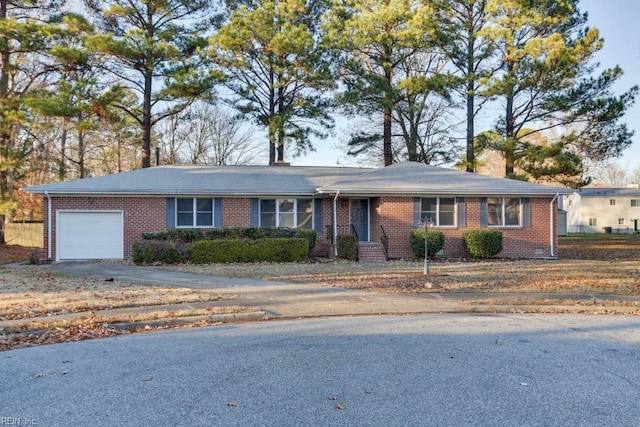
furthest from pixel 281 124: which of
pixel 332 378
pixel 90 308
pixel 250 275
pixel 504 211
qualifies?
pixel 332 378

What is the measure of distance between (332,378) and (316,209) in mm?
16623

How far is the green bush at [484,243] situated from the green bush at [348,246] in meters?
4.52

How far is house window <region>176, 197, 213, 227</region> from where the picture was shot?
67.4 feet

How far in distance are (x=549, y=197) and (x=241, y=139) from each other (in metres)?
25.9

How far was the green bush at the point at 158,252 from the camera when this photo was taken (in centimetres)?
1783

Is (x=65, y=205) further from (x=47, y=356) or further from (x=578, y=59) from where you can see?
(x=578, y=59)

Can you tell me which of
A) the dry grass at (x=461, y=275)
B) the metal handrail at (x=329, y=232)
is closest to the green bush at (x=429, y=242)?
the dry grass at (x=461, y=275)

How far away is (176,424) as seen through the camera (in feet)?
13.0

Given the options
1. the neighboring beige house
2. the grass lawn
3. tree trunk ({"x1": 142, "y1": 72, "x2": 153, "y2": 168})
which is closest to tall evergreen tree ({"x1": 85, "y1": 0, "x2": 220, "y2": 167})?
tree trunk ({"x1": 142, "y1": 72, "x2": 153, "y2": 168})

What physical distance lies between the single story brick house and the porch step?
0.04 metres

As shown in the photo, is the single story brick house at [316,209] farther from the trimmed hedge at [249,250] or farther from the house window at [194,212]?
the trimmed hedge at [249,250]

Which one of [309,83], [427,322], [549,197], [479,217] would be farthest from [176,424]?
[309,83]

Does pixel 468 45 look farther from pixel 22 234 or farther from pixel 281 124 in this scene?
pixel 22 234

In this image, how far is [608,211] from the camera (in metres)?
54.3
